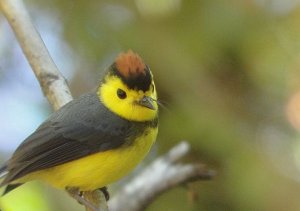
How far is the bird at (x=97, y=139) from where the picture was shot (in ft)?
7.54

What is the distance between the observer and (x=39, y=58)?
2447 mm

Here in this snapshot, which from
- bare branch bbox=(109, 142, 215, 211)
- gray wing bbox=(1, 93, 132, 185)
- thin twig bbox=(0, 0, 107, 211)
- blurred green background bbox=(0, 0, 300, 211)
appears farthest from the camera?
blurred green background bbox=(0, 0, 300, 211)

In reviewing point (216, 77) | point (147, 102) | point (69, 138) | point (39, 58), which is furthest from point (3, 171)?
point (216, 77)

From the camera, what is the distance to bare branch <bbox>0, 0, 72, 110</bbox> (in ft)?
7.93

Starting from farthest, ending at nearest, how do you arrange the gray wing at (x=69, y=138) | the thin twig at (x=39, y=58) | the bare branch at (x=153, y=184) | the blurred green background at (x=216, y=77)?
the blurred green background at (x=216, y=77) → the bare branch at (x=153, y=184) → the thin twig at (x=39, y=58) → the gray wing at (x=69, y=138)

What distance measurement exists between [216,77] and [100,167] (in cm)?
113

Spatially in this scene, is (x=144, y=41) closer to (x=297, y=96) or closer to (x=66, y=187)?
(x=297, y=96)

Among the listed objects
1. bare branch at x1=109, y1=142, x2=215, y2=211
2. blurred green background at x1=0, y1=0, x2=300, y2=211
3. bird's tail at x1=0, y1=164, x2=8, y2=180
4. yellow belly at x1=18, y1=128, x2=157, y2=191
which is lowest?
bird's tail at x1=0, y1=164, x2=8, y2=180

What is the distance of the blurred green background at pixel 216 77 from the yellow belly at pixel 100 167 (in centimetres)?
79

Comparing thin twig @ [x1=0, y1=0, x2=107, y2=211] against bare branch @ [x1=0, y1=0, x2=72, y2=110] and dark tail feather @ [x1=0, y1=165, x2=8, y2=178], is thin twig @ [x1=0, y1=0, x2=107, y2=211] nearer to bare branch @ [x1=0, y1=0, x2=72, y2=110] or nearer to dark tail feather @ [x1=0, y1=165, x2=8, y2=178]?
bare branch @ [x1=0, y1=0, x2=72, y2=110]

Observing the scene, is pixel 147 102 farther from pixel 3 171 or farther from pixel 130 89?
pixel 3 171

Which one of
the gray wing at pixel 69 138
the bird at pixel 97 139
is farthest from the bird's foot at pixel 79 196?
the gray wing at pixel 69 138

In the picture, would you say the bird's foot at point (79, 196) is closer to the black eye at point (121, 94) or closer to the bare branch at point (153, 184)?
the bare branch at point (153, 184)

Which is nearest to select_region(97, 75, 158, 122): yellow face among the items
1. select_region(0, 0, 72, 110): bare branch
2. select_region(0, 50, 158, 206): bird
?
select_region(0, 50, 158, 206): bird
